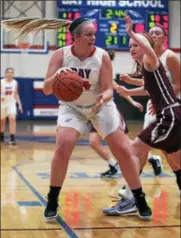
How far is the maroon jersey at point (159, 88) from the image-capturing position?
4.84m

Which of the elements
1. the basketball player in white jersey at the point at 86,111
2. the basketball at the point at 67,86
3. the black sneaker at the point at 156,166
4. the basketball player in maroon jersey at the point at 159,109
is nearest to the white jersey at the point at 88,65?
the basketball player in white jersey at the point at 86,111

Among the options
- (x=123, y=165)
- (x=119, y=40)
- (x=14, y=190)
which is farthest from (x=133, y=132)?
(x=123, y=165)

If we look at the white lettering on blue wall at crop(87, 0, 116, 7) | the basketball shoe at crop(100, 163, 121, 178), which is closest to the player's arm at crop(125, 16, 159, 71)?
the basketball shoe at crop(100, 163, 121, 178)

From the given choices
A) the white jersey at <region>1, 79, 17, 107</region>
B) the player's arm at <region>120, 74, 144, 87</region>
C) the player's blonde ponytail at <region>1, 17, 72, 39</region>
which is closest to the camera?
the player's blonde ponytail at <region>1, 17, 72, 39</region>

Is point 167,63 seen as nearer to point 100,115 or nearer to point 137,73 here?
point 137,73

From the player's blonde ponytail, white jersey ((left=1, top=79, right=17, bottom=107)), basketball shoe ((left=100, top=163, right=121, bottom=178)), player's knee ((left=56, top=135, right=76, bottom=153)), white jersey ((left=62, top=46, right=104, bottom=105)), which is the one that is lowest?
basketball shoe ((left=100, top=163, right=121, bottom=178))

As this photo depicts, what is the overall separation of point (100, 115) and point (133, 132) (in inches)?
373

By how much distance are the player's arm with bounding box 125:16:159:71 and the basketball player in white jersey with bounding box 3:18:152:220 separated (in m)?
0.32

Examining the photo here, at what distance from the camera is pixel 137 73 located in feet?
17.8

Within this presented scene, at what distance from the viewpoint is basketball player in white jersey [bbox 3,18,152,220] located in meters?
4.54

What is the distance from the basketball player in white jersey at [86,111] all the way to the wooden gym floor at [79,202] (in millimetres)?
249

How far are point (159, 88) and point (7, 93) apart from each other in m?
8.23

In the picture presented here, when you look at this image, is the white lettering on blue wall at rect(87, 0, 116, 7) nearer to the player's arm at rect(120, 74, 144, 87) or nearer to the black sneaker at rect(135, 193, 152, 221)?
the player's arm at rect(120, 74, 144, 87)

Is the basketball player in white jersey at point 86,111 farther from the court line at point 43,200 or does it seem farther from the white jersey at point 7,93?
the white jersey at point 7,93
